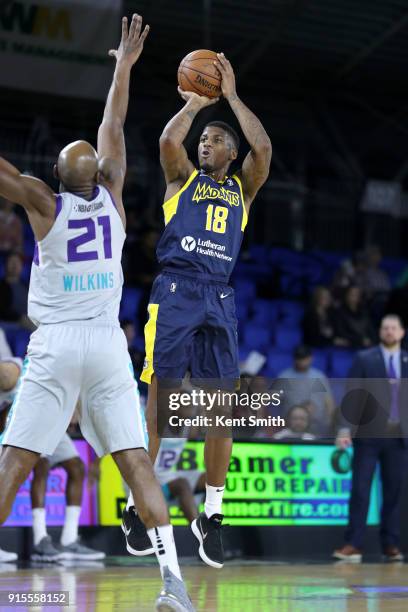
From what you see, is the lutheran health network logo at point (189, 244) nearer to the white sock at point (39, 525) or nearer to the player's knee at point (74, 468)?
the player's knee at point (74, 468)

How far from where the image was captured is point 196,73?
22.5ft

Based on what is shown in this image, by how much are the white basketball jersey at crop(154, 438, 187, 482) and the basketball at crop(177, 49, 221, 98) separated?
4.13m

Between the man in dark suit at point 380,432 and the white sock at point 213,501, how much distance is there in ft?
11.3

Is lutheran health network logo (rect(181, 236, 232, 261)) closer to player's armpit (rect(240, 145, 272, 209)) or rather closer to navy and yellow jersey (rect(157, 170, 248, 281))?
navy and yellow jersey (rect(157, 170, 248, 281))

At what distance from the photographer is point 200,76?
687 cm

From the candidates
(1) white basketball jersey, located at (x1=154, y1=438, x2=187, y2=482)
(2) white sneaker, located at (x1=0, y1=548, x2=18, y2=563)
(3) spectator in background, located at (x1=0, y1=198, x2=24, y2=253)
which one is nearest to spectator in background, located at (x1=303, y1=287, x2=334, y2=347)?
(3) spectator in background, located at (x1=0, y1=198, x2=24, y2=253)

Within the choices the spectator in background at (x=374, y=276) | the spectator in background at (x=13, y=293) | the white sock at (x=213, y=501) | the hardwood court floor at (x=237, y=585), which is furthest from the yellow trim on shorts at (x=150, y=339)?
the spectator in background at (x=374, y=276)

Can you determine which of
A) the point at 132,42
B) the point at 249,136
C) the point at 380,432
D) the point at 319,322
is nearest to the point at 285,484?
the point at 380,432

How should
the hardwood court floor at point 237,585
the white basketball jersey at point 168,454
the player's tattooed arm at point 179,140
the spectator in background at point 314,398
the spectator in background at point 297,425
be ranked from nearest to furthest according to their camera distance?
the hardwood court floor at point 237,585 < the player's tattooed arm at point 179,140 < the white basketball jersey at point 168,454 < the spectator in background at point 314,398 < the spectator in background at point 297,425

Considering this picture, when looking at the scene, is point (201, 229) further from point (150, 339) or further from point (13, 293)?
point (13, 293)

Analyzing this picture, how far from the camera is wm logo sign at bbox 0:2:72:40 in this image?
49.7 feet

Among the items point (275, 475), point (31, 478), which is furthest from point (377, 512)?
point (31, 478)

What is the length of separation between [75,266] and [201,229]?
1.63 meters

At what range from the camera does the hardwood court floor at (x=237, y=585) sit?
6.22 metres
